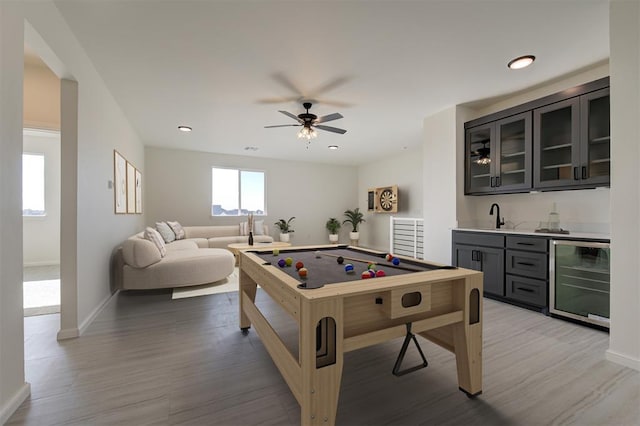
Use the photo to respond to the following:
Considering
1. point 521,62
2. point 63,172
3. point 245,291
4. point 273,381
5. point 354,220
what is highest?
point 521,62

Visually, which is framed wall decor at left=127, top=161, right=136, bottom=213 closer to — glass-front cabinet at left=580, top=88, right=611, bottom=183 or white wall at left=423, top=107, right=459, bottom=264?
white wall at left=423, top=107, right=459, bottom=264

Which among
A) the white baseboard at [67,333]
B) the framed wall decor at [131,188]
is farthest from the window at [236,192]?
the white baseboard at [67,333]

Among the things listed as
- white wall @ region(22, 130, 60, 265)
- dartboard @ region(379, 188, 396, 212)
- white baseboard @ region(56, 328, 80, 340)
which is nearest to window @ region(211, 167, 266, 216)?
white wall @ region(22, 130, 60, 265)

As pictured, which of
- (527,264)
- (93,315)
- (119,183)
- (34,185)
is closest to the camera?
(93,315)

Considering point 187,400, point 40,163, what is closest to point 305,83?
point 187,400

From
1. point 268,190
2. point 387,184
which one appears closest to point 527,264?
point 387,184

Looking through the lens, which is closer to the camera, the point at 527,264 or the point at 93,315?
the point at 93,315

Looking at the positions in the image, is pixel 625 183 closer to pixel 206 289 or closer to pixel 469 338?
pixel 469 338

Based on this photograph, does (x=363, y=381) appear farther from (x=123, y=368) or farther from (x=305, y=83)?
(x=305, y=83)

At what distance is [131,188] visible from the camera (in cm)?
433

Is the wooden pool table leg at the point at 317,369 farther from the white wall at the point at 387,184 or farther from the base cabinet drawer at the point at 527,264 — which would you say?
the white wall at the point at 387,184

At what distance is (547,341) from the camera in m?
2.18

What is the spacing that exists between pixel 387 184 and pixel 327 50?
5.32 metres

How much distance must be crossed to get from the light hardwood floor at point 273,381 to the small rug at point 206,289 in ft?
3.01
